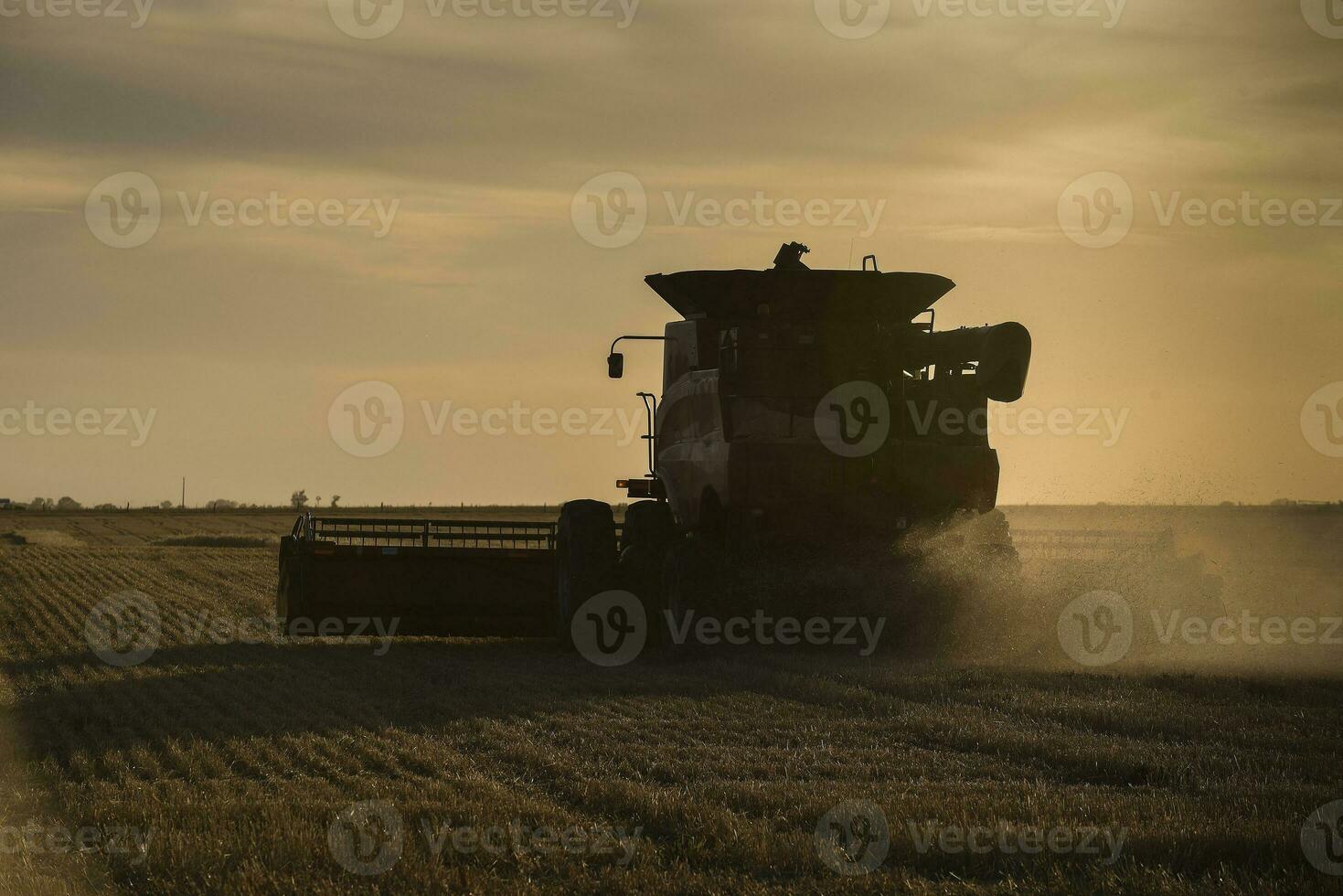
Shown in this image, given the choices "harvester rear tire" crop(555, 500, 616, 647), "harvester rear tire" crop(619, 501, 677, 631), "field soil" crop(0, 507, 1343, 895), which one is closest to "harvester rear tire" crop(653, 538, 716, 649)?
"field soil" crop(0, 507, 1343, 895)

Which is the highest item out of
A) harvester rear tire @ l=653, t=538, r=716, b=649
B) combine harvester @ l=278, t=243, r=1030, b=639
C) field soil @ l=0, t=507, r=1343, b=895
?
combine harvester @ l=278, t=243, r=1030, b=639

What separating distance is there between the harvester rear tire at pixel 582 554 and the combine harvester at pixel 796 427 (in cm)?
2

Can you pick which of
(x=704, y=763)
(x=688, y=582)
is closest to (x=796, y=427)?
(x=688, y=582)

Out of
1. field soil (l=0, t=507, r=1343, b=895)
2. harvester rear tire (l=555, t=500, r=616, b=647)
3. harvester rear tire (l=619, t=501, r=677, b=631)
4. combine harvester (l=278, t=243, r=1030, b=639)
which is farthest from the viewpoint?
harvester rear tire (l=555, t=500, r=616, b=647)

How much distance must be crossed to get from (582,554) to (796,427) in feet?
11.0

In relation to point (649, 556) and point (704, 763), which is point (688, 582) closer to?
point (649, 556)

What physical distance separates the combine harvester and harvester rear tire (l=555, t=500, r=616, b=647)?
22 millimetres

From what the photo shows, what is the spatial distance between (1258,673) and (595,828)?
8.15m

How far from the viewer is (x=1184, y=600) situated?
1612 cm

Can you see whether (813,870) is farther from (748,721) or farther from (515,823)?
(748,721)

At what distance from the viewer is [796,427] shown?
15438 millimetres

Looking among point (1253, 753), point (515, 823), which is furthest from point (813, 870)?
point (1253, 753)

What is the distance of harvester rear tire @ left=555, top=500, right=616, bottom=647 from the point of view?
17219mm

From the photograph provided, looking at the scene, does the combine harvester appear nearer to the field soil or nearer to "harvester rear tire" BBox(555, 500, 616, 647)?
"harvester rear tire" BBox(555, 500, 616, 647)
